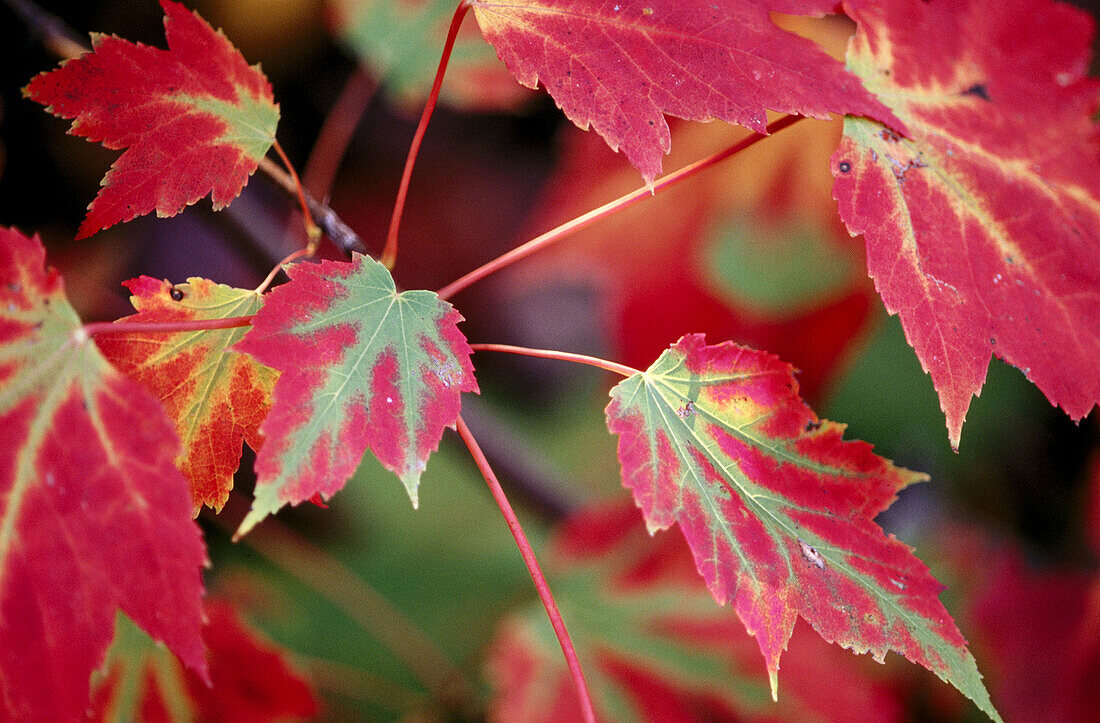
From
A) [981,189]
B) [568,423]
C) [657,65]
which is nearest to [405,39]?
[657,65]

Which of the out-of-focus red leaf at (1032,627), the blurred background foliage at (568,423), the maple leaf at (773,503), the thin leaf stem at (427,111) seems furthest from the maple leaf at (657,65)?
the out-of-focus red leaf at (1032,627)

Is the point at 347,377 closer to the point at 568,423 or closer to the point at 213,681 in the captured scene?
the point at 213,681

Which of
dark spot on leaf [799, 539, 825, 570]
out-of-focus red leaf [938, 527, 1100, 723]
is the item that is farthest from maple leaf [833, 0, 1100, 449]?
out-of-focus red leaf [938, 527, 1100, 723]

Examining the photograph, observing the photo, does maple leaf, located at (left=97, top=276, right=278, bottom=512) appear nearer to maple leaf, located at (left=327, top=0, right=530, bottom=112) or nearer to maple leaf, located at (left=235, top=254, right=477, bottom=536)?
maple leaf, located at (left=235, top=254, right=477, bottom=536)

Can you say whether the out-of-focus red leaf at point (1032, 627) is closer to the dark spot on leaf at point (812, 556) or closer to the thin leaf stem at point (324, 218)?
the dark spot on leaf at point (812, 556)

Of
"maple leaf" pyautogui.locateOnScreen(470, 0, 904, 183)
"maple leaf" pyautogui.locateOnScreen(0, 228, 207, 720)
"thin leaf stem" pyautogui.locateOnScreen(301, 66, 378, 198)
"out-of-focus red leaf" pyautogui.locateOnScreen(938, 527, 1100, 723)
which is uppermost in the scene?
"maple leaf" pyautogui.locateOnScreen(470, 0, 904, 183)
